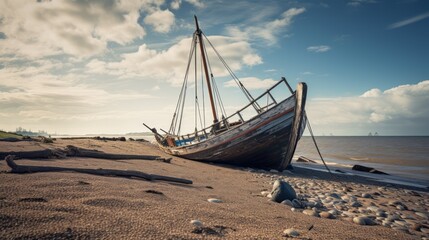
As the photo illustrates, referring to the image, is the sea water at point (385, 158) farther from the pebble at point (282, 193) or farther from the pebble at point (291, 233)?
the pebble at point (291, 233)

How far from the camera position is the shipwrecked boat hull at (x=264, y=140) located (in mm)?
11219

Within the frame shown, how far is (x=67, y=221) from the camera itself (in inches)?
95.7

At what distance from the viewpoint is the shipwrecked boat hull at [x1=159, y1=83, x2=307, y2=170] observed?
36.8ft

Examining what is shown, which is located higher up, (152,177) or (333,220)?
(152,177)

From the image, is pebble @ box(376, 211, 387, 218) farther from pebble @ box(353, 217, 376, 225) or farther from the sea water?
the sea water

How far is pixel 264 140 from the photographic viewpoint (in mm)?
12016

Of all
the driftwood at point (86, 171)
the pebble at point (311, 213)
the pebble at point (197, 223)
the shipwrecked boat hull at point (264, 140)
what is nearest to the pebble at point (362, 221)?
the pebble at point (311, 213)

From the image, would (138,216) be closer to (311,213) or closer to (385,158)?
(311,213)

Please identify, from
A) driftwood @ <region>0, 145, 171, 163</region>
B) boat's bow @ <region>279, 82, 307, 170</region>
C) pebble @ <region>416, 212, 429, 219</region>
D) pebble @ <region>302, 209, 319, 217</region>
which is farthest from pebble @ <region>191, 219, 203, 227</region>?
boat's bow @ <region>279, 82, 307, 170</region>


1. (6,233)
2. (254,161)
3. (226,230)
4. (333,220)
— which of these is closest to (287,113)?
(254,161)

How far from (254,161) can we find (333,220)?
8559mm

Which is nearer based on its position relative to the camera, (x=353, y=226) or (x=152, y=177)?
(x=353, y=226)

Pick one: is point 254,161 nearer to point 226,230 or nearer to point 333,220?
point 333,220

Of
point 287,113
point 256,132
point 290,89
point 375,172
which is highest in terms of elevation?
point 290,89
